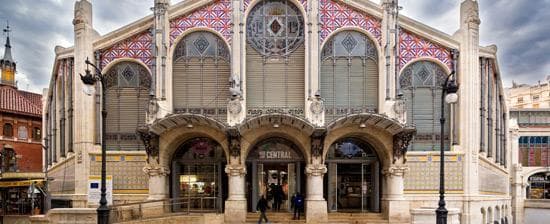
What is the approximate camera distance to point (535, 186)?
2586 inches

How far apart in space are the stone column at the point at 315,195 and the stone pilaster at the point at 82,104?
12.1m

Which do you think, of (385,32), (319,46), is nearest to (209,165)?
(319,46)

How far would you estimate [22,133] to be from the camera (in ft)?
164

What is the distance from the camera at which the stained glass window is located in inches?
1046

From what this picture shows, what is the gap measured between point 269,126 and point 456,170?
10380 millimetres

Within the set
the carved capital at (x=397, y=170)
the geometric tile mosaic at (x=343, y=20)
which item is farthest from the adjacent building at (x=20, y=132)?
the carved capital at (x=397, y=170)

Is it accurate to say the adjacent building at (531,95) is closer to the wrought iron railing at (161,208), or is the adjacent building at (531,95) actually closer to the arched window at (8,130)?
the wrought iron railing at (161,208)

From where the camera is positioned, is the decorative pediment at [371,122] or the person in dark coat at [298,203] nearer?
the decorative pediment at [371,122]

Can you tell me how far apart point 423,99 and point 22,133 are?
41401 mm

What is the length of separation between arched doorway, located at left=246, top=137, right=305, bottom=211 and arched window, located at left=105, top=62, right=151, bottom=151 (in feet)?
21.5

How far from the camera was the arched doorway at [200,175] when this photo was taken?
27.5m

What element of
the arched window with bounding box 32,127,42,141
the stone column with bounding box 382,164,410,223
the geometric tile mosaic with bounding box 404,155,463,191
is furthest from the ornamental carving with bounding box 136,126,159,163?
the arched window with bounding box 32,127,42,141

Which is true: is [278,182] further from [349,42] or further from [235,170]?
[349,42]

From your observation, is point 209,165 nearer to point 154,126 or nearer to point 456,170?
point 154,126
